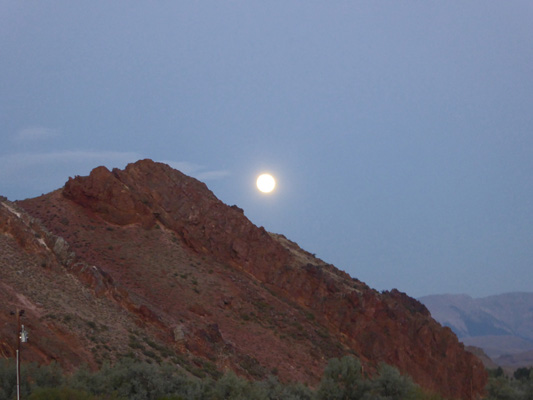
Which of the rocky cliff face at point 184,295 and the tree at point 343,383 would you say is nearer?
the tree at point 343,383

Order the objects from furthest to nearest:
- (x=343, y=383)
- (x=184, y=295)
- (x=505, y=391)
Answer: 1. (x=184, y=295)
2. (x=505, y=391)
3. (x=343, y=383)

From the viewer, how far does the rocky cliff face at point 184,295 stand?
99.8 ft

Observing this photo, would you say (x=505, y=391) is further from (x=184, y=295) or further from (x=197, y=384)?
(x=184, y=295)

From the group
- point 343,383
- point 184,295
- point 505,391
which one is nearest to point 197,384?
point 343,383

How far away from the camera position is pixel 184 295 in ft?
136

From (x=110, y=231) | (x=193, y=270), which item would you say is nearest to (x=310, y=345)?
(x=193, y=270)

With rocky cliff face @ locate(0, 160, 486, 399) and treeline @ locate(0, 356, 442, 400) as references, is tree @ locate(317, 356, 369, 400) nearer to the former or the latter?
treeline @ locate(0, 356, 442, 400)

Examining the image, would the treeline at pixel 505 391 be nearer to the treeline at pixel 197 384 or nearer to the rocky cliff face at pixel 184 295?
the treeline at pixel 197 384

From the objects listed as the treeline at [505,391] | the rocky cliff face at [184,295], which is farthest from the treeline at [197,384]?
the rocky cliff face at [184,295]

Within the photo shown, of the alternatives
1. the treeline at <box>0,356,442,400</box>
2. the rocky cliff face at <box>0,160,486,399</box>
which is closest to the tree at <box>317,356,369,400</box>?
the treeline at <box>0,356,442,400</box>

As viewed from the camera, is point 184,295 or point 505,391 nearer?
point 505,391

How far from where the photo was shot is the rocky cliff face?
30406mm

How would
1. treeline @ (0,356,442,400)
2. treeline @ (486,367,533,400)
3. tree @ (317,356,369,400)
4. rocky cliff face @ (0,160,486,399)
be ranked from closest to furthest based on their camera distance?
treeline @ (0,356,442,400) < tree @ (317,356,369,400) < treeline @ (486,367,533,400) < rocky cliff face @ (0,160,486,399)

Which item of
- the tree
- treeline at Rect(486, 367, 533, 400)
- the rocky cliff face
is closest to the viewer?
the tree
